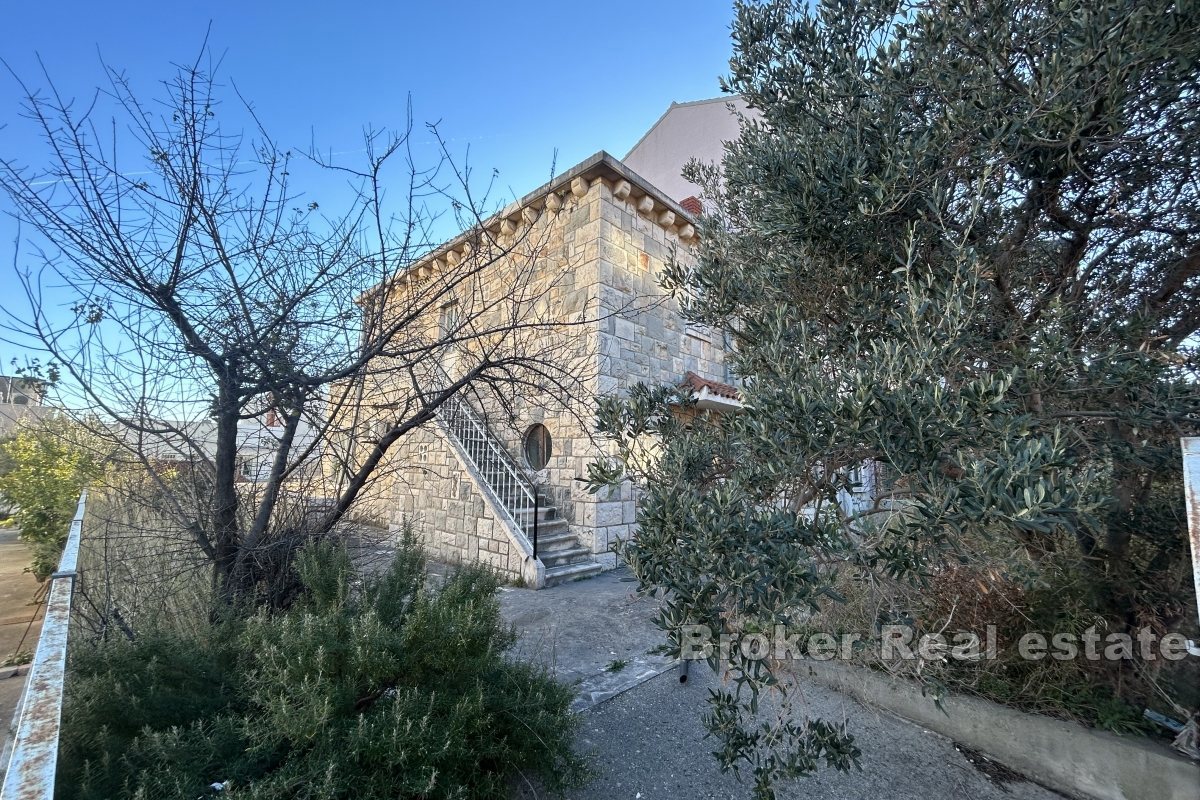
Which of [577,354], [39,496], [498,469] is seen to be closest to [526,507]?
[498,469]

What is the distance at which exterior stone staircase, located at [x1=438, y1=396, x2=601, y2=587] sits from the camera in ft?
20.7

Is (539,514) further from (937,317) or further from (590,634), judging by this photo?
(937,317)

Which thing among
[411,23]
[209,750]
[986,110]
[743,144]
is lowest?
[209,750]

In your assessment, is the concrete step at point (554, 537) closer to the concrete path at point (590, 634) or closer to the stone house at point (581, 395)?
the stone house at point (581, 395)

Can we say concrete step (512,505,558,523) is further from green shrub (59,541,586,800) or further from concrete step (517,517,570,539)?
green shrub (59,541,586,800)

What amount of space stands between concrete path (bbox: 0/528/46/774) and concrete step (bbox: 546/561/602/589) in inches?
169

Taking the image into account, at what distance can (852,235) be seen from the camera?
1.98 m

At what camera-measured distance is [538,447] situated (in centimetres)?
795

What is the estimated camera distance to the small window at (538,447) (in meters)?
7.81

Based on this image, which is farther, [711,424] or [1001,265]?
[711,424]

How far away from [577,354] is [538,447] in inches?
86.2

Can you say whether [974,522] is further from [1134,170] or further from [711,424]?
[1134,170]

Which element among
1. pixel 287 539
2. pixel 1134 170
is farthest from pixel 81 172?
pixel 1134 170

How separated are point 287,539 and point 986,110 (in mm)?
4473
